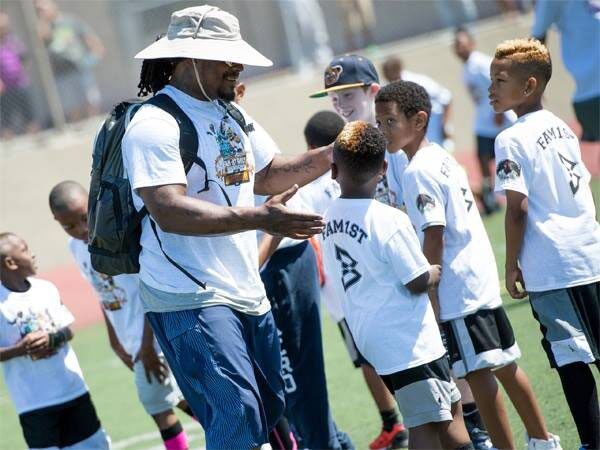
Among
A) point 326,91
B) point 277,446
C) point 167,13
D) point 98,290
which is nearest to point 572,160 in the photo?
point 326,91

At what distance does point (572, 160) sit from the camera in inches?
200

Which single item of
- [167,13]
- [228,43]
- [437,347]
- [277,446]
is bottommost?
[277,446]

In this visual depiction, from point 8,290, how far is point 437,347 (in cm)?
268

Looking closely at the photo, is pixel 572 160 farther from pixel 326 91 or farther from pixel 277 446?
pixel 277 446

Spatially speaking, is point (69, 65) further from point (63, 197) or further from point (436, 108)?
point (63, 197)

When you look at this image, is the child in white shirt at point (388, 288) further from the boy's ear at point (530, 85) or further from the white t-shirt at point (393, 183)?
the white t-shirt at point (393, 183)

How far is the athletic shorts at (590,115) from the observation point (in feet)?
31.6

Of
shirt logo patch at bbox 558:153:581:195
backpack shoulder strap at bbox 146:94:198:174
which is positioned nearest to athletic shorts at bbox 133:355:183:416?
backpack shoulder strap at bbox 146:94:198:174

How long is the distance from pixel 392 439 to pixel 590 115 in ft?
14.6

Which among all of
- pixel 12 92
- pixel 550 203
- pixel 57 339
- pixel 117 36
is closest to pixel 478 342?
pixel 550 203

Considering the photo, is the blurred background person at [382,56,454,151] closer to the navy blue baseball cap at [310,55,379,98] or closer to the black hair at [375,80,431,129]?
the navy blue baseball cap at [310,55,379,98]

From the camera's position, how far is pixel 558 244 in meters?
5.01

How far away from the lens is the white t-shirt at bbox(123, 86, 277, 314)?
174 inches

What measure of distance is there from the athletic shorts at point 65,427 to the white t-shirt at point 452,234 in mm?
2239
